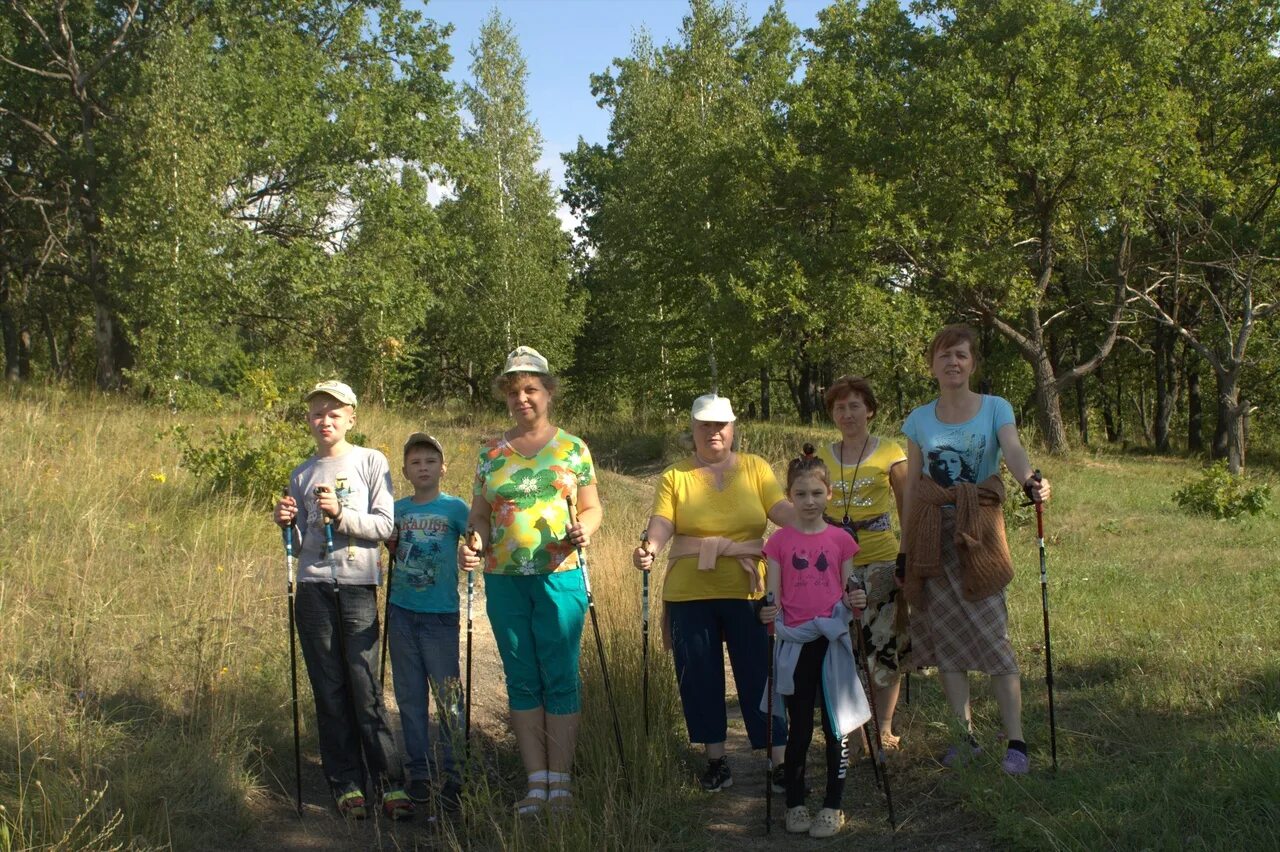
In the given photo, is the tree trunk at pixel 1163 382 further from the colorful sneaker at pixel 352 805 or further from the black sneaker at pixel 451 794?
the colorful sneaker at pixel 352 805

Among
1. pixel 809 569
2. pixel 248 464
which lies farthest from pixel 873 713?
pixel 248 464

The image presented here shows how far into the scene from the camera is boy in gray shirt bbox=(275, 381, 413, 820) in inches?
190

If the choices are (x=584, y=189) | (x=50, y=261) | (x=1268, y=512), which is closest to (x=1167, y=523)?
(x=1268, y=512)

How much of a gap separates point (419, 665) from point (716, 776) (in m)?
1.46

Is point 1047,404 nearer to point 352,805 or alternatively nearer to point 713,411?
point 713,411

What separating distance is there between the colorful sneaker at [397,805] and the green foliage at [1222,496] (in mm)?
12333

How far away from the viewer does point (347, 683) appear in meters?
4.95

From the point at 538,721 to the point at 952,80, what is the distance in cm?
1846

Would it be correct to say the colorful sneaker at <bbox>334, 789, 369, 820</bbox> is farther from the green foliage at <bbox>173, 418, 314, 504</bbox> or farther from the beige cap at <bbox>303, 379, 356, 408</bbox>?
the green foliage at <bbox>173, 418, 314, 504</bbox>

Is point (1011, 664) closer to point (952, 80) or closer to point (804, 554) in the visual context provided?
point (804, 554)

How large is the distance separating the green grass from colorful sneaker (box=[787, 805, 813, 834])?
1.16 feet

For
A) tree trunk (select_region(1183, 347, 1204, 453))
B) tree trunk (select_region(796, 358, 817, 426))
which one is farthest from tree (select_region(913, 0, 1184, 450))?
tree trunk (select_region(1183, 347, 1204, 453))

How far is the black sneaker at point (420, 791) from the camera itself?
195 inches

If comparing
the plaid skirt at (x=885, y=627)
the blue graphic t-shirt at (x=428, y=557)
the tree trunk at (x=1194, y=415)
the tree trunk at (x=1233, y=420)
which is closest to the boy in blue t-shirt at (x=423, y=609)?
the blue graphic t-shirt at (x=428, y=557)
